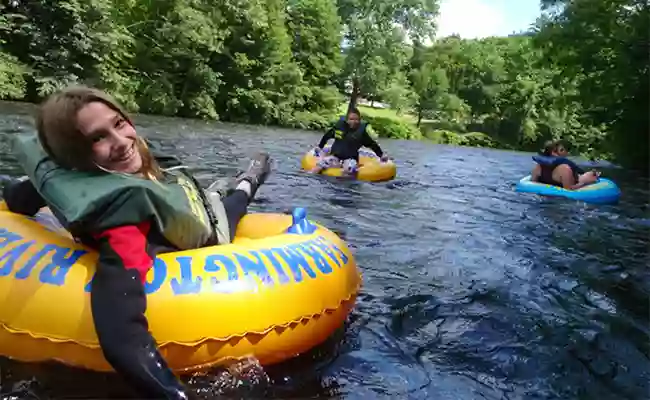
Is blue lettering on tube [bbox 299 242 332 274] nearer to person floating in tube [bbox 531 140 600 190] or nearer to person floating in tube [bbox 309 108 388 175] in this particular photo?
person floating in tube [bbox 309 108 388 175]

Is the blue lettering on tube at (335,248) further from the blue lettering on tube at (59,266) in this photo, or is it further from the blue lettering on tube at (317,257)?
the blue lettering on tube at (59,266)

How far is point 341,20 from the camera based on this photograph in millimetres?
33750

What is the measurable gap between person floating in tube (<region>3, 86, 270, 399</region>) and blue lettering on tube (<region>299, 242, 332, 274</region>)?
1.60ft

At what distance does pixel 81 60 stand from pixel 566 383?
779 inches

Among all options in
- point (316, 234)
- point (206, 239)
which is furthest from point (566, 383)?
point (206, 239)

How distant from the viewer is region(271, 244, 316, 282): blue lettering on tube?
8.43 ft

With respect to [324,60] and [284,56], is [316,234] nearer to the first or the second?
[284,56]

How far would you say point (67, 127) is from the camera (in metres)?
2.17

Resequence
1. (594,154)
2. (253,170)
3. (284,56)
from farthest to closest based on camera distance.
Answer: (284,56) → (594,154) → (253,170)

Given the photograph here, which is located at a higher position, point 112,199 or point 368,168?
point 112,199

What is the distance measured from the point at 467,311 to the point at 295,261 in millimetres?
1294

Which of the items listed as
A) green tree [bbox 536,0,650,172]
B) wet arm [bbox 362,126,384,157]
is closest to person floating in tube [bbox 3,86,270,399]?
wet arm [bbox 362,126,384,157]

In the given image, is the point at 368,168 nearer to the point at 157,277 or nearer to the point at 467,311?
the point at 467,311

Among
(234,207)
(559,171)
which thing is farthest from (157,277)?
(559,171)
